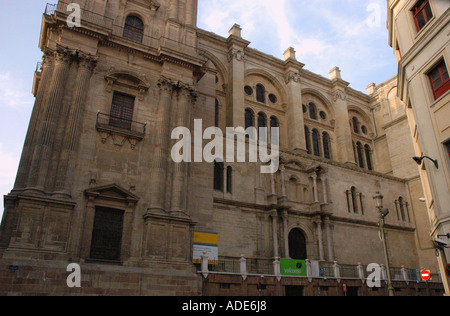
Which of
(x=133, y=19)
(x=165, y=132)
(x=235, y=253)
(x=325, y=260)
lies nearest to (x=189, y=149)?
(x=165, y=132)

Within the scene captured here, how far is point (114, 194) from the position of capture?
63.6ft

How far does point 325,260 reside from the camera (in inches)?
1125

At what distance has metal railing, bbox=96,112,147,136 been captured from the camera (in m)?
20.4

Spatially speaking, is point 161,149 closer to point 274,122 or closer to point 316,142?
point 274,122

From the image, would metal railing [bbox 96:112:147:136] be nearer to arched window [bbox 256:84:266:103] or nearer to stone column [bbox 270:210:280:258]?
stone column [bbox 270:210:280:258]

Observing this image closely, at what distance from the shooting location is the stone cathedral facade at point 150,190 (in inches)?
673

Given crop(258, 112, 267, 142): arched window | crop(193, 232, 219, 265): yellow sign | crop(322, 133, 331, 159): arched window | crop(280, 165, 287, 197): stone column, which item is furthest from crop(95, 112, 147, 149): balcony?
crop(322, 133, 331, 159): arched window

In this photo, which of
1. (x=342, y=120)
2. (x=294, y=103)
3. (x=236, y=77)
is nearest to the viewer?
(x=236, y=77)

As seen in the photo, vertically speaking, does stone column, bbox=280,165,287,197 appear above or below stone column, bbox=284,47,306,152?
below

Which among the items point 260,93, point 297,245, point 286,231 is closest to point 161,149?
point 286,231

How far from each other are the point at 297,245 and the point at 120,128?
1668 cm

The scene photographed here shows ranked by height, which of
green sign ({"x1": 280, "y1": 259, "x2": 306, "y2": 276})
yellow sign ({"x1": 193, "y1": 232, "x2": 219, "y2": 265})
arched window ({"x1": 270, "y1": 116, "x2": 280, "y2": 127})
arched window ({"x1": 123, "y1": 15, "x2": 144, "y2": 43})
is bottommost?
green sign ({"x1": 280, "y1": 259, "x2": 306, "y2": 276})

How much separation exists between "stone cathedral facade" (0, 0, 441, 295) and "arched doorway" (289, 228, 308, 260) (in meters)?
0.09
